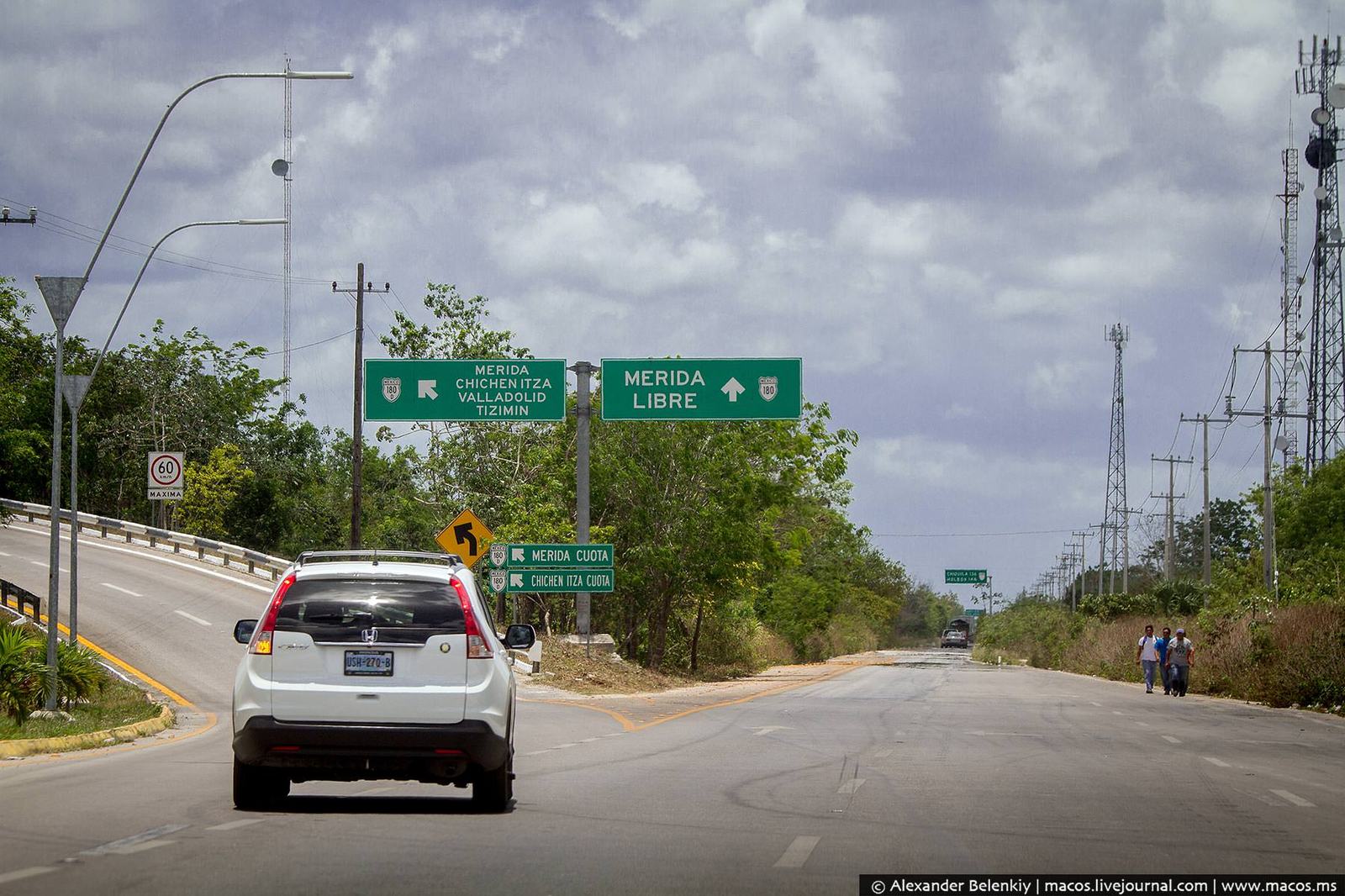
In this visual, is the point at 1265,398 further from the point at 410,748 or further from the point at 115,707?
the point at 410,748

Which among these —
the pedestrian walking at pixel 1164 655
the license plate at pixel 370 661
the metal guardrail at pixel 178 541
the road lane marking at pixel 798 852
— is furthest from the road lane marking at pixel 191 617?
the road lane marking at pixel 798 852

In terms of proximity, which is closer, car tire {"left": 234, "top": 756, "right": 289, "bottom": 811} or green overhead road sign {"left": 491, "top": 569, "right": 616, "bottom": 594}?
car tire {"left": 234, "top": 756, "right": 289, "bottom": 811}

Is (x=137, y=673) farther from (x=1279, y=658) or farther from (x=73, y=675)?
(x=1279, y=658)

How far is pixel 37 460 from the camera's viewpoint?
68.4 meters

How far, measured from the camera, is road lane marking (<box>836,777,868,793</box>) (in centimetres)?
1430

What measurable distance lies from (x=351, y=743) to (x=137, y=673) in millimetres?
21908

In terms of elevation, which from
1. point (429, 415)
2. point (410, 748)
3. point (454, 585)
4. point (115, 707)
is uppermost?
point (429, 415)

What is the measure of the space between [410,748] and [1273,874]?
587 centimetres

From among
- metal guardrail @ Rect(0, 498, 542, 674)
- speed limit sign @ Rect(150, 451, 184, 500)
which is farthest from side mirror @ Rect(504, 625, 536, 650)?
metal guardrail @ Rect(0, 498, 542, 674)

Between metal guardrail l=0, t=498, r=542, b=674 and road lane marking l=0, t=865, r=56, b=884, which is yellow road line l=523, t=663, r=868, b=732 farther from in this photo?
metal guardrail l=0, t=498, r=542, b=674

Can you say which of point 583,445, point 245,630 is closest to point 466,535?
point 583,445

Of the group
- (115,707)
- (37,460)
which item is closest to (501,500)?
(37,460)

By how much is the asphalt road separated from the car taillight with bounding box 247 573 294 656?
125 centimetres

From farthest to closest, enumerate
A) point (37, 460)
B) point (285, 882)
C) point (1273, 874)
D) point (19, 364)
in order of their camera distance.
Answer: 1. point (19, 364)
2. point (37, 460)
3. point (1273, 874)
4. point (285, 882)
